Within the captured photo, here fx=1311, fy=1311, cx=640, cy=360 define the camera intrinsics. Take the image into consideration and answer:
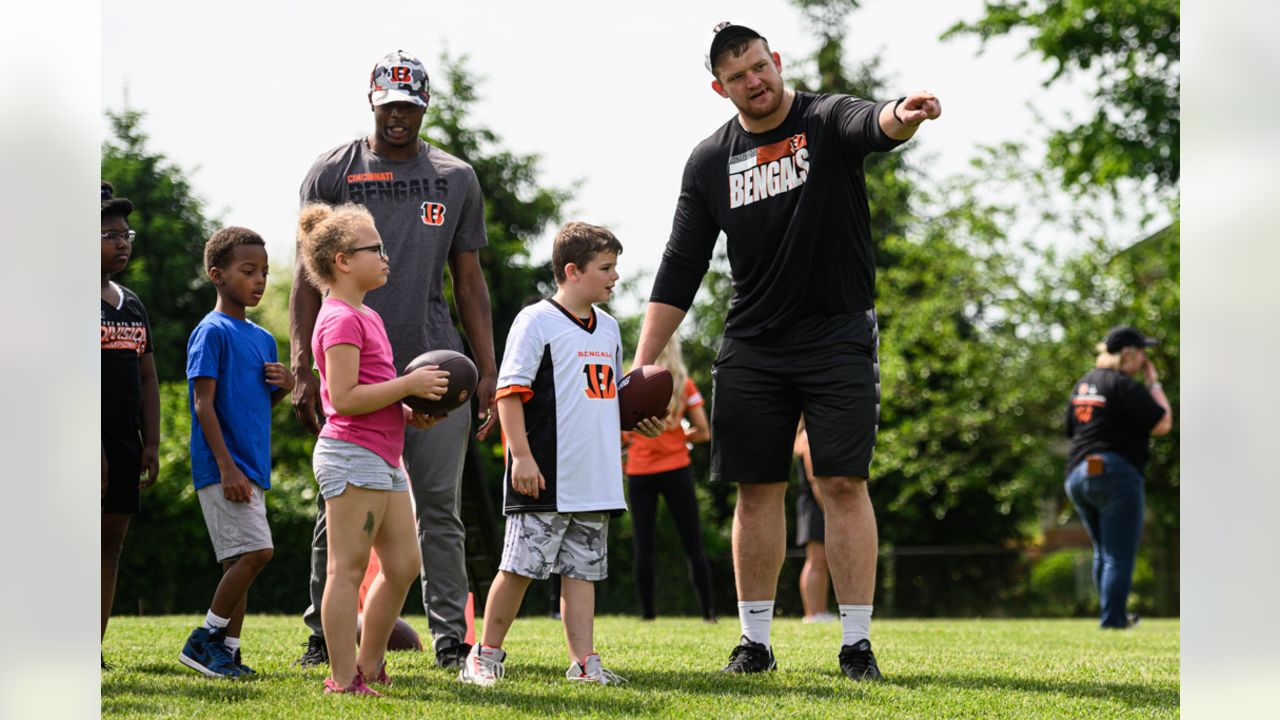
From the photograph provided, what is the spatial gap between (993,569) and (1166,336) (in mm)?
4951

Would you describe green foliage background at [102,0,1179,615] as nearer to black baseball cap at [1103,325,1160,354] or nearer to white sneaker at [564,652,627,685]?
black baseball cap at [1103,325,1160,354]

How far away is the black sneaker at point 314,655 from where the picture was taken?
541 centimetres

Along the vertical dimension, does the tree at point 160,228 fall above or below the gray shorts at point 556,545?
above

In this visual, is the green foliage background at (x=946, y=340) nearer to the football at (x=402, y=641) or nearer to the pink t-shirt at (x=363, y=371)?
the football at (x=402, y=641)

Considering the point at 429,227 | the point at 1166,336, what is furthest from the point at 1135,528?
the point at 1166,336

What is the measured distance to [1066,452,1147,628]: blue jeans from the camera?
32.9ft

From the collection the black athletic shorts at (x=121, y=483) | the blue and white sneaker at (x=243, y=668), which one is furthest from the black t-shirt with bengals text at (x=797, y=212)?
the black athletic shorts at (x=121, y=483)

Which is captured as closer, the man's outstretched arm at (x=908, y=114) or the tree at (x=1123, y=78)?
the man's outstretched arm at (x=908, y=114)

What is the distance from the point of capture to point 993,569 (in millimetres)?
21359

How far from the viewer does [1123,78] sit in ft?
68.2

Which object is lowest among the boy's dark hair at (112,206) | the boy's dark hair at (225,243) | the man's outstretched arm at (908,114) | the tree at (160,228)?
the boy's dark hair at (225,243)

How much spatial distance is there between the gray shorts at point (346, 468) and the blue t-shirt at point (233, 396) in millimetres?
1122

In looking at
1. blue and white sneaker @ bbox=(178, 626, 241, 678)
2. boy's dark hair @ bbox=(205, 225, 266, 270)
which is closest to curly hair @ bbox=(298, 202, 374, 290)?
boy's dark hair @ bbox=(205, 225, 266, 270)
